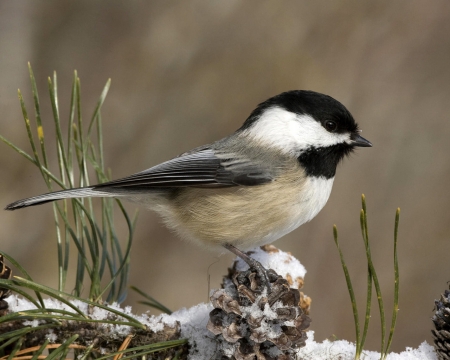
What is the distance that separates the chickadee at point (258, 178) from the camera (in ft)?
4.98

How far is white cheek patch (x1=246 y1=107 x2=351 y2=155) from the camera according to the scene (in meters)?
1.61

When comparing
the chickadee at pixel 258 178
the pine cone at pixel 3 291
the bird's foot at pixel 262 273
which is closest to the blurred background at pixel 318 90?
the chickadee at pixel 258 178

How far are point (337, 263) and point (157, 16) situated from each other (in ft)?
4.93

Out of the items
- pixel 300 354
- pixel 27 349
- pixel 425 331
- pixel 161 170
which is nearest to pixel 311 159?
pixel 161 170

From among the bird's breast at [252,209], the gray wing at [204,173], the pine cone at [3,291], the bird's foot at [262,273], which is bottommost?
the pine cone at [3,291]

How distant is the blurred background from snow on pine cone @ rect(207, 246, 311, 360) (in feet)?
4.87

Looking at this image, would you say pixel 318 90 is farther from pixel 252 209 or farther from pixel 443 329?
pixel 443 329

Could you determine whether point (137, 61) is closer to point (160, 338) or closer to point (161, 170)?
point (161, 170)

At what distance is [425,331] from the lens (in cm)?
249

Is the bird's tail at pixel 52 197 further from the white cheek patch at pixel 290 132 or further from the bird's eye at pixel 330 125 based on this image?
the bird's eye at pixel 330 125

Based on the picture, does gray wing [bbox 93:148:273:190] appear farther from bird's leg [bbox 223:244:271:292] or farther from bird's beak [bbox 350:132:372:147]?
bird's beak [bbox 350:132:372:147]

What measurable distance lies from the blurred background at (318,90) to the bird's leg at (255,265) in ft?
3.05

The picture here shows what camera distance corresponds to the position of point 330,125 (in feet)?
5.28

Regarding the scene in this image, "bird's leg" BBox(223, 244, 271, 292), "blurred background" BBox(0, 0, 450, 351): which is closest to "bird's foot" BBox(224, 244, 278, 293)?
"bird's leg" BBox(223, 244, 271, 292)
